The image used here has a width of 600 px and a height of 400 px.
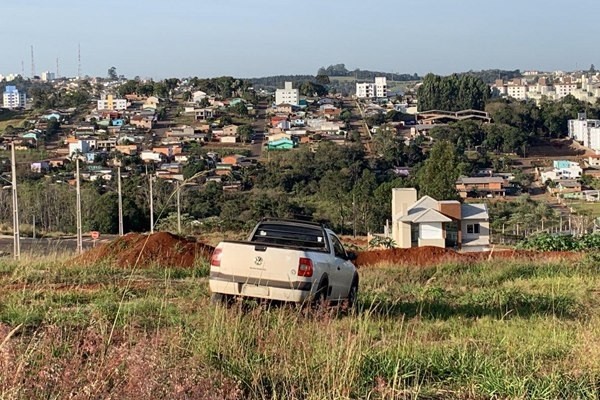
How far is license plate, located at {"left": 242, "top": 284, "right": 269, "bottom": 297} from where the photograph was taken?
23.3 feet

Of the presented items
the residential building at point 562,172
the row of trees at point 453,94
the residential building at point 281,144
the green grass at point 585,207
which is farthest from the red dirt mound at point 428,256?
the row of trees at point 453,94

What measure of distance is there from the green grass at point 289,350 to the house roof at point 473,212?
1958 cm

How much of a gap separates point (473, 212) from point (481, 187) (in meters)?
23.9

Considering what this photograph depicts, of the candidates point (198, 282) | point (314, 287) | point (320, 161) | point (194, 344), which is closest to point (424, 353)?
point (194, 344)

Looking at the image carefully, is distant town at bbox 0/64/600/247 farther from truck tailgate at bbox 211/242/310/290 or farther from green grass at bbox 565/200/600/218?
truck tailgate at bbox 211/242/310/290

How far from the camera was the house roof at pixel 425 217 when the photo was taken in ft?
87.1

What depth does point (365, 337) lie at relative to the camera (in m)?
5.03

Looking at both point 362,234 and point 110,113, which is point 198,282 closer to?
point 362,234

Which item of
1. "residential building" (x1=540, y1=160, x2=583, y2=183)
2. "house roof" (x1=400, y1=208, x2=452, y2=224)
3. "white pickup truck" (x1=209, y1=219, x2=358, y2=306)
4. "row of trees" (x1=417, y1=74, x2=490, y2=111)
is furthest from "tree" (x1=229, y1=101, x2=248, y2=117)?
"white pickup truck" (x1=209, y1=219, x2=358, y2=306)

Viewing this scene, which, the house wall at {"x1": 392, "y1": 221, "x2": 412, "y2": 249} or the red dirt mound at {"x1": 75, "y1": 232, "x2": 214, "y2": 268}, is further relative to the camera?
the house wall at {"x1": 392, "y1": 221, "x2": 412, "y2": 249}

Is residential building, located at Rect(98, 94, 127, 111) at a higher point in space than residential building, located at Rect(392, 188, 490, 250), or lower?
higher

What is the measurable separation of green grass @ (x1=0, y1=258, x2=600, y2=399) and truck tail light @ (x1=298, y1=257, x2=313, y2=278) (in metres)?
0.47

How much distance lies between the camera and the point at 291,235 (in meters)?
8.84

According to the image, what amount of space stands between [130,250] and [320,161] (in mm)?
41206
